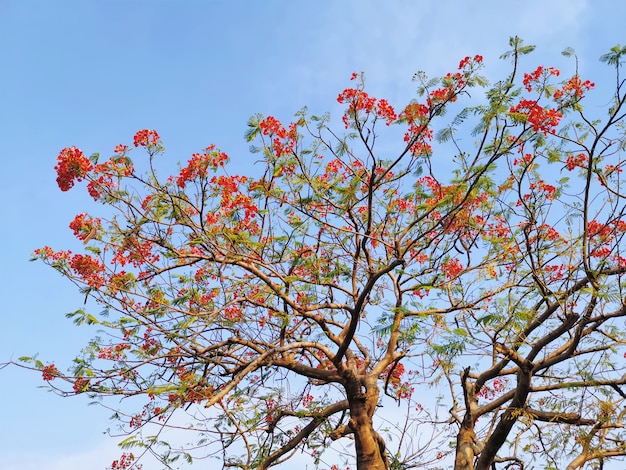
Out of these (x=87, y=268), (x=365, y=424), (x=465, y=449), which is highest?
(x=87, y=268)

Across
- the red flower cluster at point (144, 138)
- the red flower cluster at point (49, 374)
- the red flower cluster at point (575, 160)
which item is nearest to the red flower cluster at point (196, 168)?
the red flower cluster at point (144, 138)

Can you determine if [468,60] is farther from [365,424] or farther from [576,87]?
[365,424]

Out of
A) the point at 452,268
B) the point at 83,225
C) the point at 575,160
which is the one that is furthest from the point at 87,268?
the point at 575,160

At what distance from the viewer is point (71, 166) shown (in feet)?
20.3

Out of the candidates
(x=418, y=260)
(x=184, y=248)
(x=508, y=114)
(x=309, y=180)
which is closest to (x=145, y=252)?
(x=184, y=248)

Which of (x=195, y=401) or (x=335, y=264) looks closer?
(x=195, y=401)

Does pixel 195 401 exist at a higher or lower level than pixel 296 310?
lower

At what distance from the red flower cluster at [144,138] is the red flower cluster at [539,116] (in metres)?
3.66

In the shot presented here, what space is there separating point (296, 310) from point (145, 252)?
184 cm

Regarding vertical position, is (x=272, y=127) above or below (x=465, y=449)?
above

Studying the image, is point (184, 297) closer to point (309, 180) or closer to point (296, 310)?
point (296, 310)

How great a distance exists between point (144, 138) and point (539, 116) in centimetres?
401

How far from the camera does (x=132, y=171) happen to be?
641cm

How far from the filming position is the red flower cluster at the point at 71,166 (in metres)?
6.15
